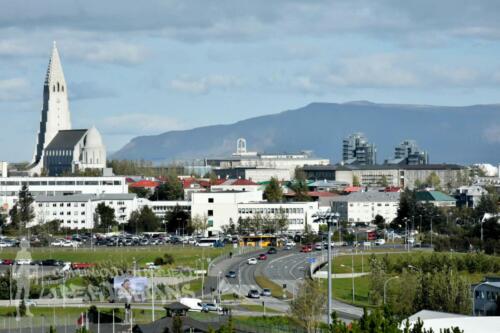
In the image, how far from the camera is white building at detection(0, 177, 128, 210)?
12962 cm

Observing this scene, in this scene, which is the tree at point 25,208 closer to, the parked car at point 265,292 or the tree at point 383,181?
the parked car at point 265,292

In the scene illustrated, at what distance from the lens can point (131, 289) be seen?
61.8 metres

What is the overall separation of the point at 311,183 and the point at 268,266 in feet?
311

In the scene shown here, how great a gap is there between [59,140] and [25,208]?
196ft

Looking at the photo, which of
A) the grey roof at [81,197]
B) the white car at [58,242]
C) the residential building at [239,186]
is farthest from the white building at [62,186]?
the white car at [58,242]

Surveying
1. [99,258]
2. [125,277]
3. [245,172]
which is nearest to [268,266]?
[99,258]

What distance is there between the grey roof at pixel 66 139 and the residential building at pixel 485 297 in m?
118

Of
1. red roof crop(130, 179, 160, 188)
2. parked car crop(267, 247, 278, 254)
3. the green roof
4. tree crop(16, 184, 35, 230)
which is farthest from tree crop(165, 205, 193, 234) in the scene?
the green roof

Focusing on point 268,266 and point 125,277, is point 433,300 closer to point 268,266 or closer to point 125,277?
point 125,277

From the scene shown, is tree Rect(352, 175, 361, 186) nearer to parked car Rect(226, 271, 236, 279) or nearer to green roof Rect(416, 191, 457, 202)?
green roof Rect(416, 191, 457, 202)

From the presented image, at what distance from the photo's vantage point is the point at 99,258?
8388 cm

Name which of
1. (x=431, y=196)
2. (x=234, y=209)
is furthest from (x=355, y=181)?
(x=234, y=209)

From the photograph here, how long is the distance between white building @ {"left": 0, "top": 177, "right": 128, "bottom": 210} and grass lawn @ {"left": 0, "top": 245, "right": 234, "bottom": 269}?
35721mm

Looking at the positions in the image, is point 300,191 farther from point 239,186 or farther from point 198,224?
point 198,224
